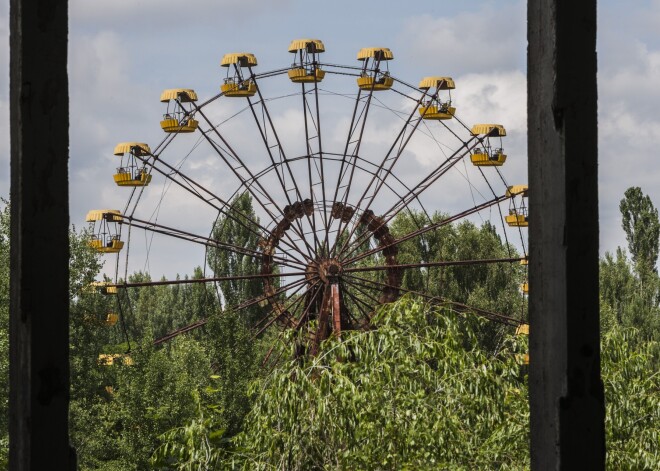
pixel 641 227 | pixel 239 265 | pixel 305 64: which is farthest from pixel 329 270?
pixel 641 227

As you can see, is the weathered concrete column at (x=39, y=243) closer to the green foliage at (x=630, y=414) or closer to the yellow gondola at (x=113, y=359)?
the green foliage at (x=630, y=414)

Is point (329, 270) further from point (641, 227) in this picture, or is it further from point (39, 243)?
point (641, 227)

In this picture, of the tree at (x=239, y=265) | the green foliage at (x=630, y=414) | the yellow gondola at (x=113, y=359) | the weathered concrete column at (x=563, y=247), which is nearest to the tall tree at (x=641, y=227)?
the tree at (x=239, y=265)

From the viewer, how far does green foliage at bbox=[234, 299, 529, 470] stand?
7.98 m

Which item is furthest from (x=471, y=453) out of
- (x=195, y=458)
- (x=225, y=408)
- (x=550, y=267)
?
(x=225, y=408)

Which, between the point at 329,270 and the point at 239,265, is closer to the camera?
the point at 329,270

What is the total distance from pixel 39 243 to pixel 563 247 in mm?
792

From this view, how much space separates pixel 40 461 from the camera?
70.7 inches

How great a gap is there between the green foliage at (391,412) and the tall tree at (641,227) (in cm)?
3832

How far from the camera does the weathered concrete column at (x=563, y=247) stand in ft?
6.24

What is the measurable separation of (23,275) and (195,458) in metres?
8.08

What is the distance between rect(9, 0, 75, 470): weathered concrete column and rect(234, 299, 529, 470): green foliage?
6.09 metres

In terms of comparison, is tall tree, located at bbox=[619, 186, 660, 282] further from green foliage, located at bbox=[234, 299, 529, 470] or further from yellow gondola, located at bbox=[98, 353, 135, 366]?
green foliage, located at bbox=[234, 299, 529, 470]

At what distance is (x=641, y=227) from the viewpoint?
153ft
